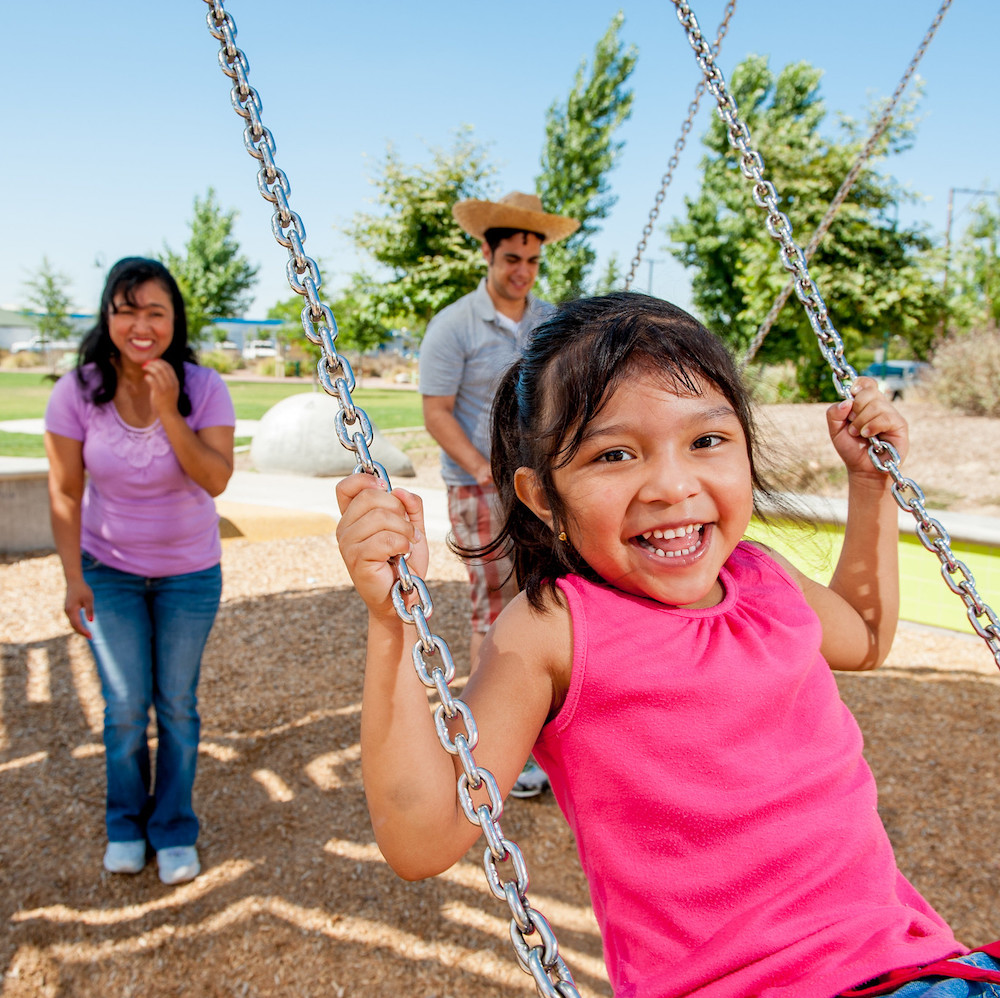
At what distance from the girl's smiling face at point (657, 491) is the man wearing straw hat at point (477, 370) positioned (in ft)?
6.91

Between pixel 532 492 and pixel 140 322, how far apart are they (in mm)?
1839

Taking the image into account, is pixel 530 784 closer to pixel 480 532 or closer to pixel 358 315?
pixel 480 532

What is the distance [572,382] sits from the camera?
4.48ft

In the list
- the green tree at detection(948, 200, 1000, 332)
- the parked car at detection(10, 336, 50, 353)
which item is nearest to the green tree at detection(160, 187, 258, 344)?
the parked car at detection(10, 336, 50, 353)

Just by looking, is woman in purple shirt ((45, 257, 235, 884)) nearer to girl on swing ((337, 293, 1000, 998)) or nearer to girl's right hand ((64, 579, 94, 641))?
girl's right hand ((64, 579, 94, 641))

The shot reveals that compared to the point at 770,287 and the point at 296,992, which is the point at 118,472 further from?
the point at 770,287

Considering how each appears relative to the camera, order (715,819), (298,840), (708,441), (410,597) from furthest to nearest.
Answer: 1. (298,840)
2. (708,441)
3. (715,819)
4. (410,597)

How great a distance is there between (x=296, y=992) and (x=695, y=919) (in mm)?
1598

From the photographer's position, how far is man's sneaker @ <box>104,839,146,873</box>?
282 centimetres

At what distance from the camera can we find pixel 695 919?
118 centimetres

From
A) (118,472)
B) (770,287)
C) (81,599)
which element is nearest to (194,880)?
(81,599)

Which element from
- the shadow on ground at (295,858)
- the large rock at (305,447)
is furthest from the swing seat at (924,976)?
the large rock at (305,447)

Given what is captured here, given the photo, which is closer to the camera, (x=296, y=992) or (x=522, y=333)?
(x=296, y=992)

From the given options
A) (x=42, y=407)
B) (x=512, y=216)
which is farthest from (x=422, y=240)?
(x=512, y=216)
